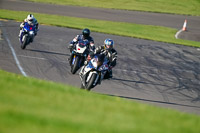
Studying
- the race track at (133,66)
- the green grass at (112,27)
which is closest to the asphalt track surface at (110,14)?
the green grass at (112,27)

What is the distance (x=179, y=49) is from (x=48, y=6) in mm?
15260

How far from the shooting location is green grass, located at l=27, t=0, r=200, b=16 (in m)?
36.1

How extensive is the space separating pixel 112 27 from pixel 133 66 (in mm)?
10795

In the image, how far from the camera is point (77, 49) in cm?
1448

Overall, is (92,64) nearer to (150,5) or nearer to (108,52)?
(108,52)

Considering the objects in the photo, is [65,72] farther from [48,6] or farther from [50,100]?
[48,6]

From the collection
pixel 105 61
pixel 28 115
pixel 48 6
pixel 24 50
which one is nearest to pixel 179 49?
pixel 24 50

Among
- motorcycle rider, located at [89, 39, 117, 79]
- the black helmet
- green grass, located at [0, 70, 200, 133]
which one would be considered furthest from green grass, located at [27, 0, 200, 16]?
green grass, located at [0, 70, 200, 133]

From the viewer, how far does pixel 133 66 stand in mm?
17562

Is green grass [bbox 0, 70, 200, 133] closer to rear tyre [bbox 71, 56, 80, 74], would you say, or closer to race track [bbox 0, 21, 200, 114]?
race track [bbox 0, 21, 200, 114]

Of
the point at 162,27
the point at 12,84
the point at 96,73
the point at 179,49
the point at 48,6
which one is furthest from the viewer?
the point at 48,6

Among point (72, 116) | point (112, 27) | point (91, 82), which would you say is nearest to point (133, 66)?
point (91, 82)

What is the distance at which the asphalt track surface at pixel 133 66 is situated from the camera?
44.7 ft

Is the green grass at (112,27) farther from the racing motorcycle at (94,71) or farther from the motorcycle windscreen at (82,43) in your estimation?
the racing motorcycle at (94,71)
